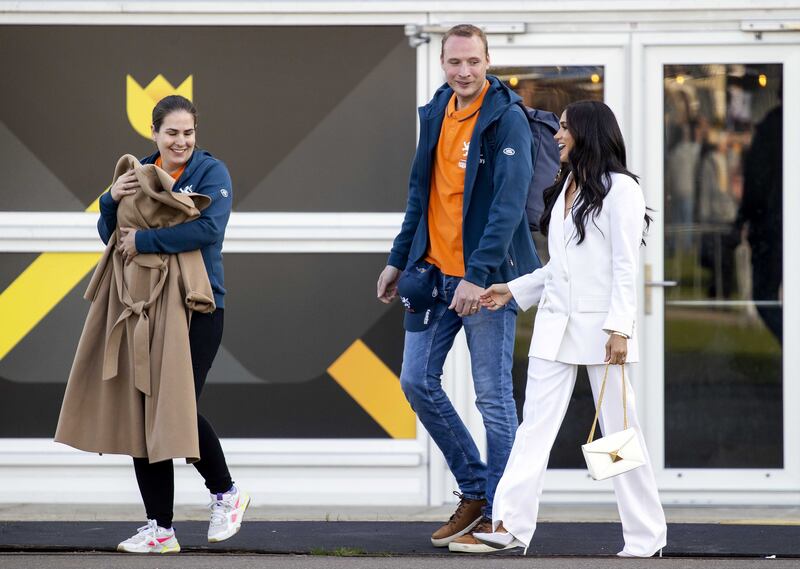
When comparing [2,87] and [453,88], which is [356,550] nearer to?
[453,88]

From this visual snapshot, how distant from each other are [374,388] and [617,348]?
210cm

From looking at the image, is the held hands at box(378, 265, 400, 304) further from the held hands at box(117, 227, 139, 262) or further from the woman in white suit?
the held hands at box(117, 227, 139, 262)

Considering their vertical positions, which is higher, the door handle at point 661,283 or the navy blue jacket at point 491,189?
the navy blue jacket at point 491,189

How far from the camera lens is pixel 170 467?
536cm

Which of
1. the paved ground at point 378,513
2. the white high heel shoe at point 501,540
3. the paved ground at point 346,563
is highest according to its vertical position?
the white high heel shoe at point 501,540

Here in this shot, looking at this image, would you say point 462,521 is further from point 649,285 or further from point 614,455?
point 649,285

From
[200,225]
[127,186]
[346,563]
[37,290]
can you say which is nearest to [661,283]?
[346,563]

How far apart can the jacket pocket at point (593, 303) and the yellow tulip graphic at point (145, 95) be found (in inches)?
101

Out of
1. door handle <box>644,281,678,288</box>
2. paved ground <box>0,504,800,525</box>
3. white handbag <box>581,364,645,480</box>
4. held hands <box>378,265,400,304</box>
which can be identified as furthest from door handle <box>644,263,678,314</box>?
white handbag <box>581,364,645,480</box>

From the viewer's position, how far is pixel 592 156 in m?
5.07

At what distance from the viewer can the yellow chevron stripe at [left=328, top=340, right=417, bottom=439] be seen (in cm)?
677

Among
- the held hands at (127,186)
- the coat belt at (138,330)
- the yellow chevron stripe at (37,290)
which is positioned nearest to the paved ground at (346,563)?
the coat belt at (138,330)

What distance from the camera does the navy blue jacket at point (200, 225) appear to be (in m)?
5.27

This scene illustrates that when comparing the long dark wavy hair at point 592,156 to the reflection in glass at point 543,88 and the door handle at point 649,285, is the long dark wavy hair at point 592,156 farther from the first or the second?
the door handle at point 649,285
